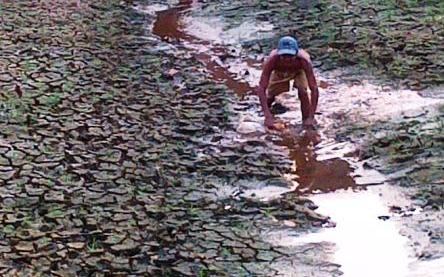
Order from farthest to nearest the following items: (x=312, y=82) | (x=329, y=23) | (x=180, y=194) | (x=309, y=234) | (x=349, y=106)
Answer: (x=329, y=23) → (x=349, y=106) → (x=312, y=82) → (x=180, y=194) → (x=309, y=234)

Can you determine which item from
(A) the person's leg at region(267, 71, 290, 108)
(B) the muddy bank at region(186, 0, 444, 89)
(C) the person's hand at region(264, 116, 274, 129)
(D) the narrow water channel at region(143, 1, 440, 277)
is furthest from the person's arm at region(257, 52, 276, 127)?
(B) the muddy bank at region(186, 0, 444, 89)

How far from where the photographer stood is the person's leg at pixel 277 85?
1100 cm

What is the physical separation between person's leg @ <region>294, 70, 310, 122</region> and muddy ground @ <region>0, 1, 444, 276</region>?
0.97 ft

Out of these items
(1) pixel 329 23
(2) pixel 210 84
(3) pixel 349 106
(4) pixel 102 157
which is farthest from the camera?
(1) pixel 329 23

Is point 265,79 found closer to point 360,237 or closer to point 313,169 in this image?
point 313,169

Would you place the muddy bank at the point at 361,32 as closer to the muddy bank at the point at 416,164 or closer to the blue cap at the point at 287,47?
the muddy bank at the point at 416,164

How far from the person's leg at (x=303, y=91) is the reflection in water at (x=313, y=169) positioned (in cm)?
42

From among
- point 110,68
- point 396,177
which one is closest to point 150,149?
point 396,177

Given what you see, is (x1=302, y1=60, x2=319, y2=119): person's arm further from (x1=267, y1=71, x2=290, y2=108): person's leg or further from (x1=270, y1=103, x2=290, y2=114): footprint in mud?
(x1=270, y1=103, x2=290, y2=114): footprint in mud

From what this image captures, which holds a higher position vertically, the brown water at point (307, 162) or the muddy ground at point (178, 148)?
the muddy ground at point (178, 148)

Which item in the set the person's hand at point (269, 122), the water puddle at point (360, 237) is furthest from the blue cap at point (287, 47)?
the water puddle at point (360, 237)

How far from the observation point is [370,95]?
38.7 feet

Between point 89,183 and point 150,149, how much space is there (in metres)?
1.26

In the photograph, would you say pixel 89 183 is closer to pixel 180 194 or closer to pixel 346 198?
pixel 180 194
